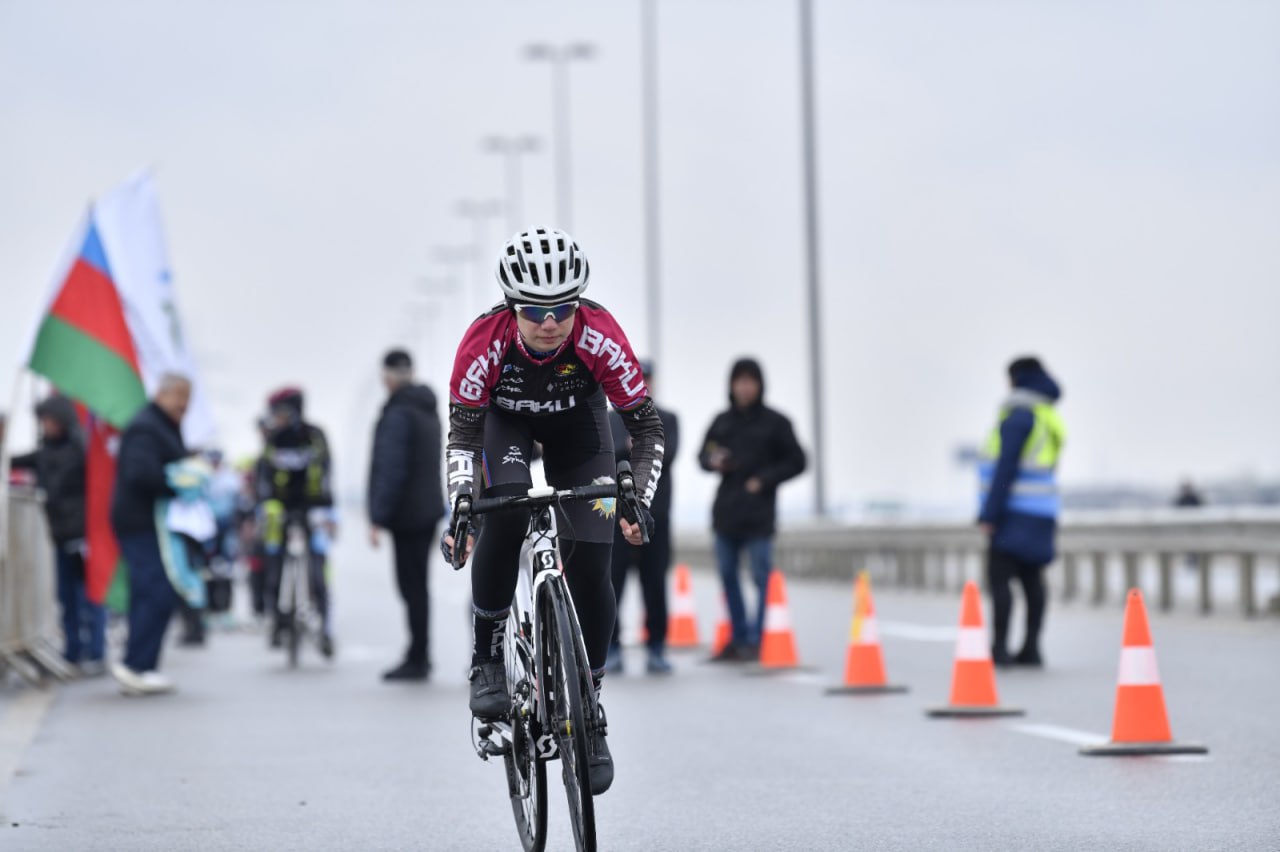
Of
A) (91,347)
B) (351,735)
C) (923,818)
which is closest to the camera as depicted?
(923,818)

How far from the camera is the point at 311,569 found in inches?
706

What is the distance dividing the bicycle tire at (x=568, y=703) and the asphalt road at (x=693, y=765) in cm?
97

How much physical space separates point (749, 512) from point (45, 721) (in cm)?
528

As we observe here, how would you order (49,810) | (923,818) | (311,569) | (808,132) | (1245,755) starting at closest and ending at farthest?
(923,818), (49,810), (1245,755), (311,569), (808,132)

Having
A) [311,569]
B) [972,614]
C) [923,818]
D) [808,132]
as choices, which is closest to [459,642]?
[311,569]

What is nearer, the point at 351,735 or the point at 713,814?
the point at 713,814

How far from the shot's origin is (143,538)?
1490cm

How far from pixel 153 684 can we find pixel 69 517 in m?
2.12

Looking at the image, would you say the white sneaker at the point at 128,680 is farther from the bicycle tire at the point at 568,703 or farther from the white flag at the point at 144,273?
the bicycle tire at the point at 568,703

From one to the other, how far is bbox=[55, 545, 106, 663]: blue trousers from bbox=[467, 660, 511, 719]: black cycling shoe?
9524mm

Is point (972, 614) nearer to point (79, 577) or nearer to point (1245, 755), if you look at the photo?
point (1245, 755)

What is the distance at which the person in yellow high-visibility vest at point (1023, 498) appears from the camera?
15.1 meters

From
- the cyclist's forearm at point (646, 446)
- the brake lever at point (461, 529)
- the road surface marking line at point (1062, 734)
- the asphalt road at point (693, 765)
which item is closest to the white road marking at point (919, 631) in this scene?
the asphalt road at point (693, 765)

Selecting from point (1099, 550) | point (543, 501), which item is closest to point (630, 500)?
point (543, 501)
